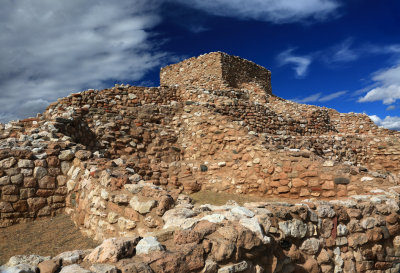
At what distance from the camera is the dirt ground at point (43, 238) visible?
397 cm

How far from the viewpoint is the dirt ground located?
13.0ft

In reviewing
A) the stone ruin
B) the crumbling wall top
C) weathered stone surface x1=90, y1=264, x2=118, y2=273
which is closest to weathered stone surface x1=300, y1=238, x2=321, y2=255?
the stone ruin

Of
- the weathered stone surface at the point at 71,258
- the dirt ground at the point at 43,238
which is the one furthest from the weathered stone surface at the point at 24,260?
the dirt ground at the point at 43,238

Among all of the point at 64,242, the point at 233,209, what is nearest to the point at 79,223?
the point at 64,242

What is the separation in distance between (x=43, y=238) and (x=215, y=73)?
44.5 ft

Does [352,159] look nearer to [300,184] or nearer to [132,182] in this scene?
[300,184]

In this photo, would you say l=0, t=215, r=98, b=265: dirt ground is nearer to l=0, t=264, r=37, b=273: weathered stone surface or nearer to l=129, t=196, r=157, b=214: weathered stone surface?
l=129, t=196, r=157, b=214: weathered stone surface

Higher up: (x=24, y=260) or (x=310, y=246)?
(x=24, y=260)

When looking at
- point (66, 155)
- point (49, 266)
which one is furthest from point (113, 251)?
point (66, 155)

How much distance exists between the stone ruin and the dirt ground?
0.65ft

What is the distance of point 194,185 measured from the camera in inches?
292

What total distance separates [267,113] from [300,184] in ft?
13.3

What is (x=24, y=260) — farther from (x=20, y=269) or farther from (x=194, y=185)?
(x=194, y=185)

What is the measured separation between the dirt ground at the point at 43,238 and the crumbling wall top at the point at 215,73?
1150 cm
